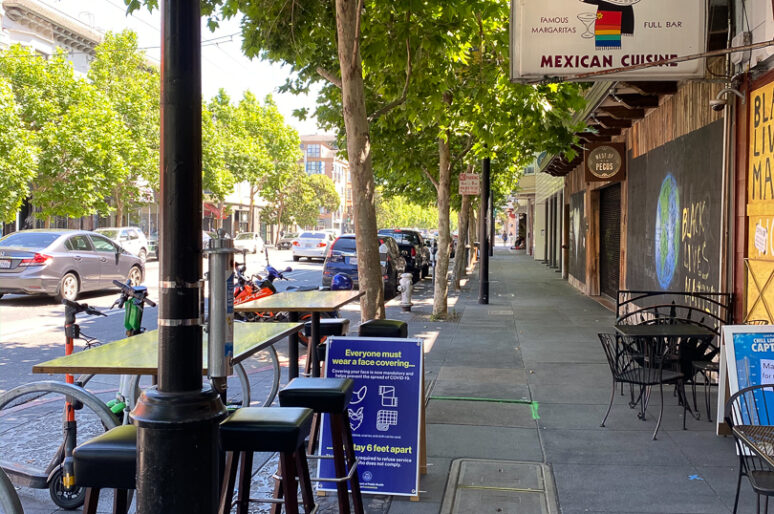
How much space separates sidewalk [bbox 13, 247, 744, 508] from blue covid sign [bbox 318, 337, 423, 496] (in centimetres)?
18

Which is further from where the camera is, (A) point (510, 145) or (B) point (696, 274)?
(A) point (510, 145)

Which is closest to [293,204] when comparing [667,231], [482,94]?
[482,94]

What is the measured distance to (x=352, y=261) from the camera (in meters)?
16.8

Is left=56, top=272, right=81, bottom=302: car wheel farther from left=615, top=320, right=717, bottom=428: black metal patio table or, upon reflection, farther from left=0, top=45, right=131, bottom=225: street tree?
left=615, top=320, right=717, bottom=428: black metal patio table

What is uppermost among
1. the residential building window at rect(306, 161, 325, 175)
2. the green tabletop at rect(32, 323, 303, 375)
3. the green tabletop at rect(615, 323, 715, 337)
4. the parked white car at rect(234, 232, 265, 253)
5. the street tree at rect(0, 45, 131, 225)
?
the residential building window at rect(306, 161, 325, 175)

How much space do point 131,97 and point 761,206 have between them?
32748 mm

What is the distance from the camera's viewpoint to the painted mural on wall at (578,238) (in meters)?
19.0

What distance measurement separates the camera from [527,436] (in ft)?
19.2

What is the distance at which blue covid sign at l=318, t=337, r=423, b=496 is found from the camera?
4.51 m

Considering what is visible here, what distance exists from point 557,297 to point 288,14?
11288 mm

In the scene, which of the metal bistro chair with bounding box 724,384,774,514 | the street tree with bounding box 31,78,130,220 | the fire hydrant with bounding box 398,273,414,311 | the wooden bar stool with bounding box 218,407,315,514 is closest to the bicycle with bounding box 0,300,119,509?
the wooden bar stool with bounding box 218,407,315,514

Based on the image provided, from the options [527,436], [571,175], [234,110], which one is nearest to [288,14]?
[527,436]

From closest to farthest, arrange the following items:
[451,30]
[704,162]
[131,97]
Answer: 1. [704,162]
2. [451,30]
3. [131,97]

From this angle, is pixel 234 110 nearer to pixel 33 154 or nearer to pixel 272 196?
pixel 272 196
